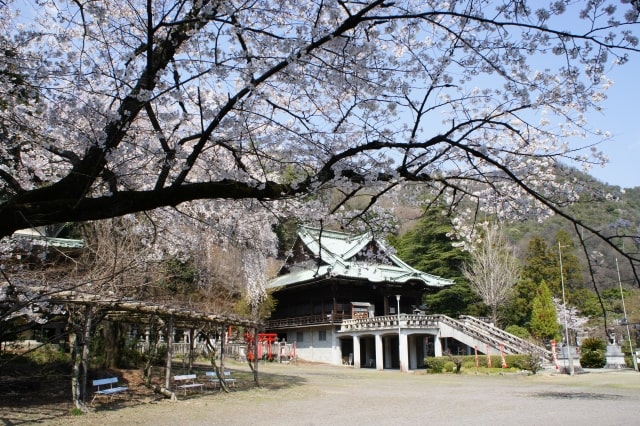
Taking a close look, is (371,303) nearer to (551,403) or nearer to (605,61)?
(551,403)

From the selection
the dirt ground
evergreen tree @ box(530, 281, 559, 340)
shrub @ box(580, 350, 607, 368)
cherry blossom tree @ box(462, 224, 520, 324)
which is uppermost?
cherry blossom tree @ box(462, 224, 520, 324)

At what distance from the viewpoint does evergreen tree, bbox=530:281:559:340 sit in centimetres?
3030

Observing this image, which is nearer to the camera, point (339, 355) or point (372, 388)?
point (372, 388)

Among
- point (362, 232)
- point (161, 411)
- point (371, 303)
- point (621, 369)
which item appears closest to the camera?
point (362, 232)

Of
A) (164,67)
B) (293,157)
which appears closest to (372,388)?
(293,157)

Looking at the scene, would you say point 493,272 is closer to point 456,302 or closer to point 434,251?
point 456,302

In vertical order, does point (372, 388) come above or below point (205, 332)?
below

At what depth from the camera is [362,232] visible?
719 centimetres

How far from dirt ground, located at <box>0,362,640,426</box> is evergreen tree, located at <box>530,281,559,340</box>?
14.6 m

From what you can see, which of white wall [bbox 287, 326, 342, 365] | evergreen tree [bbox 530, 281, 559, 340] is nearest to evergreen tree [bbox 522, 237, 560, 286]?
evergreen tree [bbox 530, 281, 559, 340]

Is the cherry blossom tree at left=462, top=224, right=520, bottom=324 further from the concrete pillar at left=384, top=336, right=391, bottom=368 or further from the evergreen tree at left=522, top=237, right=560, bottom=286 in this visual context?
the concrete pillar at left=384, top=336, right=391, bottom=368

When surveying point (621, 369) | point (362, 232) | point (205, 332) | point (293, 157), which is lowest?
point (621, 369)

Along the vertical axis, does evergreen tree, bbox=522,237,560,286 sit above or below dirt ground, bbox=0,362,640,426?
above

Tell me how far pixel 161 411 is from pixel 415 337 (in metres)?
19.5
